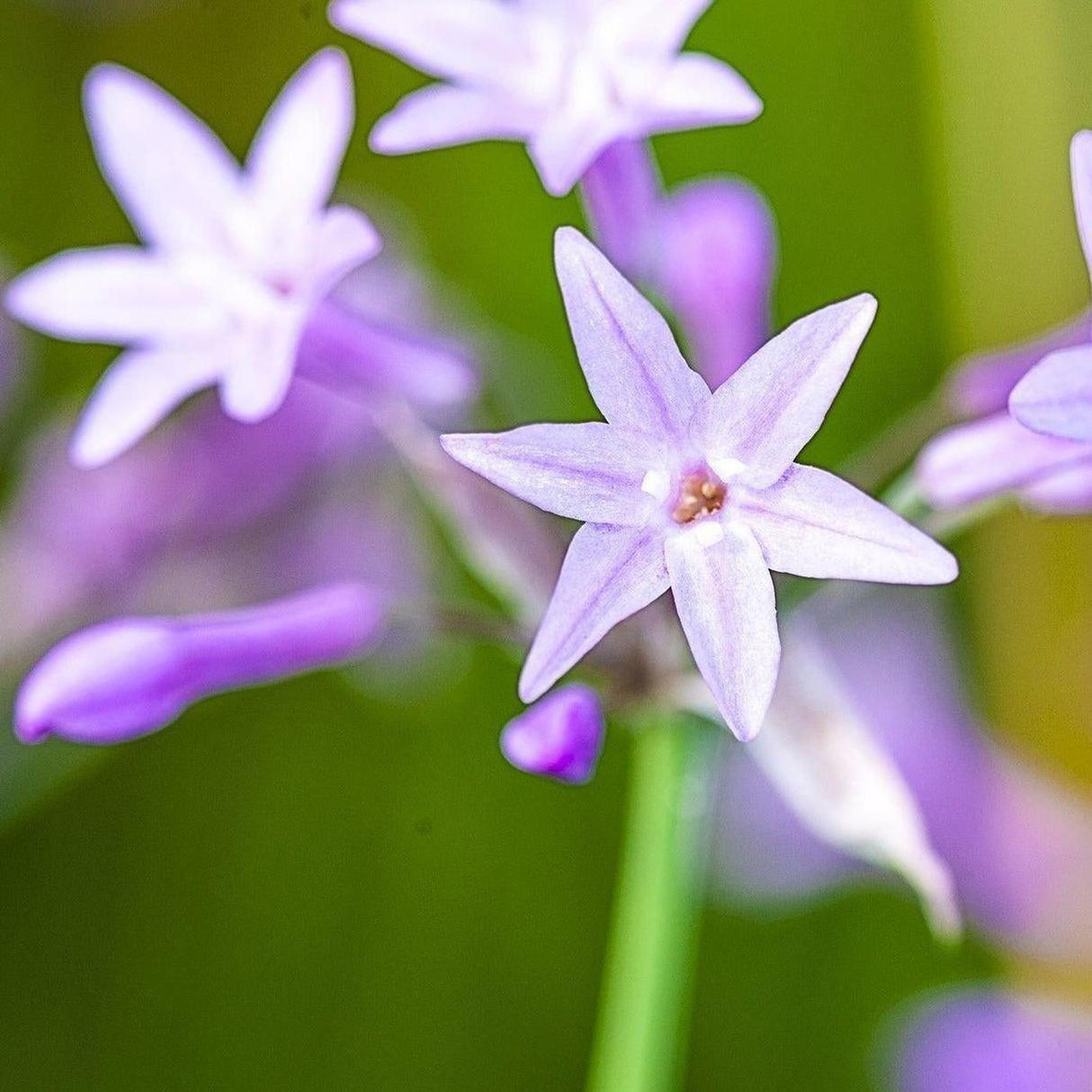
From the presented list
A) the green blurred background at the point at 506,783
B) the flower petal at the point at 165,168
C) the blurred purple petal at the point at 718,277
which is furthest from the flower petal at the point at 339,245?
the green blurred background at the point at 506,783

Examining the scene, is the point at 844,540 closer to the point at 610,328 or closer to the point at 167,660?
the point at 610,328

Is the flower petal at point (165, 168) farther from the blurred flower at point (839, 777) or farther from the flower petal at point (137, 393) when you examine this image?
the blurred flower at point (839, 777)

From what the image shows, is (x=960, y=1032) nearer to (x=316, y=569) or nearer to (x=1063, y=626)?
(x=1063, y=626)

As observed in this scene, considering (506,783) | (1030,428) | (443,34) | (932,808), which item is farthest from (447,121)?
(506,783)

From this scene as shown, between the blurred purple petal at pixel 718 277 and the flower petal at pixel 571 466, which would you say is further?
the blurred purple petal at pixel 718 277

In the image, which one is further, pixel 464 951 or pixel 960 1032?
pixel 464 951

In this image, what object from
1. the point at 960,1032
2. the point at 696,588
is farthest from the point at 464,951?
the point at 696,588
